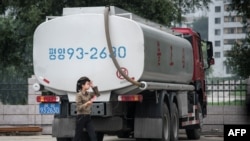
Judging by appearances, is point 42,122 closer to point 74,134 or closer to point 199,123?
point 199,123

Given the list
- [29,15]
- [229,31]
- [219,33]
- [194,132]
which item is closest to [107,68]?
[194,132]

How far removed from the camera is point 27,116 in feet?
68.7

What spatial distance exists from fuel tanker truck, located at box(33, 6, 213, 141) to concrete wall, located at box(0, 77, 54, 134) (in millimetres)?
5973

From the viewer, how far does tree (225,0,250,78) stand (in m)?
24.0

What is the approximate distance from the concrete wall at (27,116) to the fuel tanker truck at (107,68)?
597 cm

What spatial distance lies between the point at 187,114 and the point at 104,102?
4.84 m

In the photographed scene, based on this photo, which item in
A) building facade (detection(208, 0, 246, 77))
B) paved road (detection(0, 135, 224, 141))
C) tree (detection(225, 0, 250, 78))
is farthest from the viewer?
building facade (detection(208, 0, 246, 77))

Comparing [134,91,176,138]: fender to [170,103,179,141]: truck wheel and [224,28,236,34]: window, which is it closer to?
[170,103,179,141]: truck wheel

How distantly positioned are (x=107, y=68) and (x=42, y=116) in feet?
26.3

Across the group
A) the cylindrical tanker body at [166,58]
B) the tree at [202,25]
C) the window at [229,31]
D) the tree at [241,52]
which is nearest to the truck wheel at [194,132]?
the cylindrical tanker body at [166,58]

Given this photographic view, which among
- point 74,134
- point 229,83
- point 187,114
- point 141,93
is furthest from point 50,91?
point 229,83

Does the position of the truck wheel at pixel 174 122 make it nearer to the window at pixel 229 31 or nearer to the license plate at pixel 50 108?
the license plate at pixel 50 108

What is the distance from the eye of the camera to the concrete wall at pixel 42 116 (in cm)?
2081

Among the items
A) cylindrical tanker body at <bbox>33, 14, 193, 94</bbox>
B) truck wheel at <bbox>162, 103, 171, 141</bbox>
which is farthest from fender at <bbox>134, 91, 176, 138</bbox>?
cylindrical tanker body at <bbox>33, 14, 193, 94</bbox>
